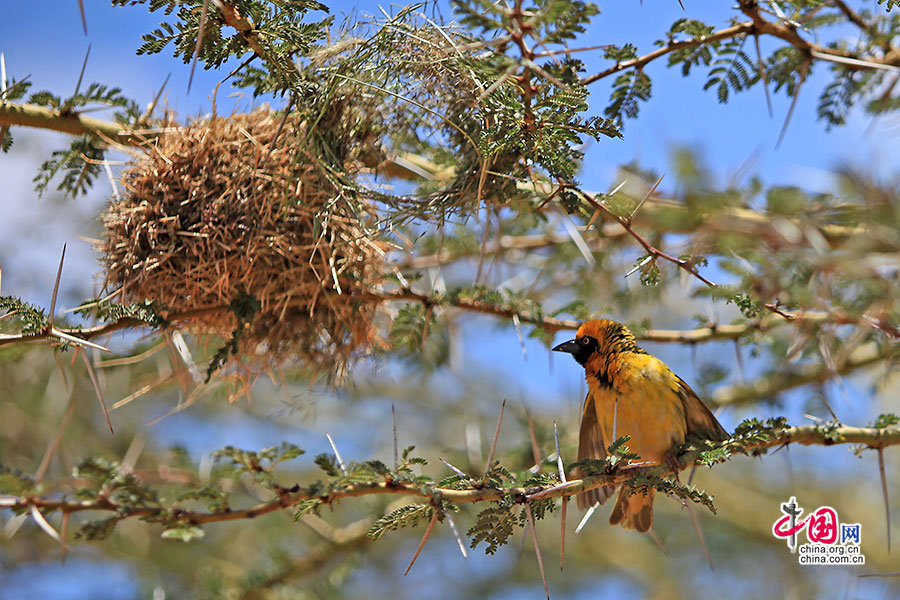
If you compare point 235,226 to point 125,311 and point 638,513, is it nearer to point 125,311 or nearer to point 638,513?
point 125,311

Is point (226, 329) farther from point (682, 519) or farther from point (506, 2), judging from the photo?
point (682, 519)

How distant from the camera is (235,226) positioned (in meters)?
2.85

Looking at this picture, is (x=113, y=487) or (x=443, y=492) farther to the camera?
(x=113, y=487)

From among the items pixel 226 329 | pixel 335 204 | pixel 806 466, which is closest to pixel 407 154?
pixel 335 204

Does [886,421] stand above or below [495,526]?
above

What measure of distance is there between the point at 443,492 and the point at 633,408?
4.86 ft

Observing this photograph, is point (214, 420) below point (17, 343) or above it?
above

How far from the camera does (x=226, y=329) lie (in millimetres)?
3197

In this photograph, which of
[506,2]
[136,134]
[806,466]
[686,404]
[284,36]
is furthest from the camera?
[806,466]

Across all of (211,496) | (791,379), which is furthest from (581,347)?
(211,496)

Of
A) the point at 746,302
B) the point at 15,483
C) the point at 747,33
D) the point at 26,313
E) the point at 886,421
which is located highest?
the point at 747,33

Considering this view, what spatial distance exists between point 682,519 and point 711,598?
0.84 metres

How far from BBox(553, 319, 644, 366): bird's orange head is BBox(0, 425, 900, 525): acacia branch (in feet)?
3.69

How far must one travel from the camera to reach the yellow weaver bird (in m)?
3.47
